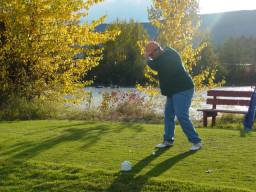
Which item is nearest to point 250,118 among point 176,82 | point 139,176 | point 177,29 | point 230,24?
point 176,82

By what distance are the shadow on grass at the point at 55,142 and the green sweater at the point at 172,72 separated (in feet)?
5.96

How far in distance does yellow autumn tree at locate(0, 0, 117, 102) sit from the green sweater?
22.7ft

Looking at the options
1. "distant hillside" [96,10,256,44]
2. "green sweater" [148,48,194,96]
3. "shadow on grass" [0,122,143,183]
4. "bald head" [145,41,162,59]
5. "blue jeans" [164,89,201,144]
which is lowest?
"shadow on grass" [0,122,143,183]

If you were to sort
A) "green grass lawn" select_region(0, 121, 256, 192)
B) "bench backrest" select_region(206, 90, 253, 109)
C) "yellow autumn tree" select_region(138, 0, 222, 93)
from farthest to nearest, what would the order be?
"yellow autumn tree" select_region(138, 0, 222, 93) → "bench backrest" select_region(206, 90, 253, 109) → "green grass lawn" select_region(0, 121, 256, 192)

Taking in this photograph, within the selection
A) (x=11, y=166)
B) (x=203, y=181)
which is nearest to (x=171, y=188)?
(x=203, y=181)

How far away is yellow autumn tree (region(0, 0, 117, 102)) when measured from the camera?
13531mm

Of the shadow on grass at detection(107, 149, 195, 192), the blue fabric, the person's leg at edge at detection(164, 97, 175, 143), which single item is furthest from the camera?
the blue fabric

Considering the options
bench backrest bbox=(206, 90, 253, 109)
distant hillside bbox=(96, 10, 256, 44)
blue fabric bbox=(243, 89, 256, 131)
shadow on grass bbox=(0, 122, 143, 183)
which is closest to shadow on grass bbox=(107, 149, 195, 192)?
shadow on grass bbox=(0, 122, 143, 183)

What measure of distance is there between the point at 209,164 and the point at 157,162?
0.72 m

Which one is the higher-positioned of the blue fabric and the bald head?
the bald head

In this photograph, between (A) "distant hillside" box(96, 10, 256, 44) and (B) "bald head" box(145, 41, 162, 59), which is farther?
(A) "distant hillside" box(96, 10, 256, 44)

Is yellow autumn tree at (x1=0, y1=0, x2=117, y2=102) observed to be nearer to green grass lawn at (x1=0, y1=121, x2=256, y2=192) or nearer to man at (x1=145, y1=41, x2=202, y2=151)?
green grass lawn at (x1=0, y1=121, x2=256, y2=192)

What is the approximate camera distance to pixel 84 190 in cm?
539

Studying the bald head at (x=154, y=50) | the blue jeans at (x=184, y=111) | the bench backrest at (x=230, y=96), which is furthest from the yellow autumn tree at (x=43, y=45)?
the blue jeans at (x=184, y=111)
